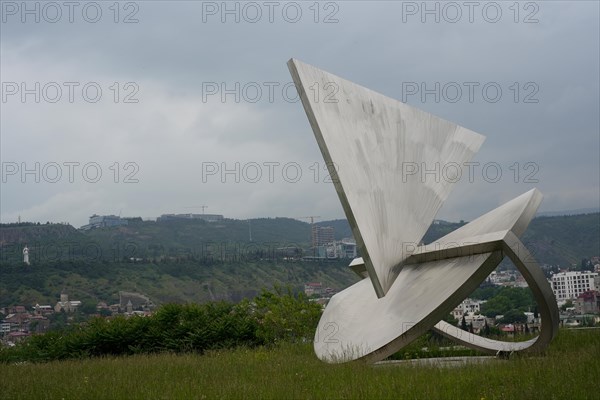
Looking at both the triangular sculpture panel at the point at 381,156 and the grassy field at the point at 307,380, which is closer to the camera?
the grassy field at the point at 307,380

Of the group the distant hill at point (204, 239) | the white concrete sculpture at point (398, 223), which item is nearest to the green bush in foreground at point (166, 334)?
the white concrete sculpture at point (398, 223)

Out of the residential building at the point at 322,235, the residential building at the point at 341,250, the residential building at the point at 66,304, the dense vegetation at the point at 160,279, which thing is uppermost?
the residential building at the point at 322,235

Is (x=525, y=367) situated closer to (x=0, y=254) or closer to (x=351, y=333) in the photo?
(x=351, y=333)

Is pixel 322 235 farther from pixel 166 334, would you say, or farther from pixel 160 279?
pixel 166 334

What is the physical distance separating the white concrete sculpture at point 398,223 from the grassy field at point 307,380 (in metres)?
0.77

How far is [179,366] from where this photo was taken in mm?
12383

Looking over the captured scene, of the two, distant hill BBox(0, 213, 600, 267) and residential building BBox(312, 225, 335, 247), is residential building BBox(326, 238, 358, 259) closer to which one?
distant hill BBox(0, 213, 600, 267)

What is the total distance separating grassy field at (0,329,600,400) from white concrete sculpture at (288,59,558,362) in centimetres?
77

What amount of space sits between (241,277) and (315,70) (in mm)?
51078

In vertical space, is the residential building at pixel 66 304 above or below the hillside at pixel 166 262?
below

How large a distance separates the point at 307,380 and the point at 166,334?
25.3 feet

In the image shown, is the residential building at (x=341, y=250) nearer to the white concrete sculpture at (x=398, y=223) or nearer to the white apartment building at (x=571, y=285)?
the white apartment building at (x=571, y=285)

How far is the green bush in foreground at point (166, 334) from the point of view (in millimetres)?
17094

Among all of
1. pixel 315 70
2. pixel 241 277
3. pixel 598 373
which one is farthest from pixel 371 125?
pixel 241 277
